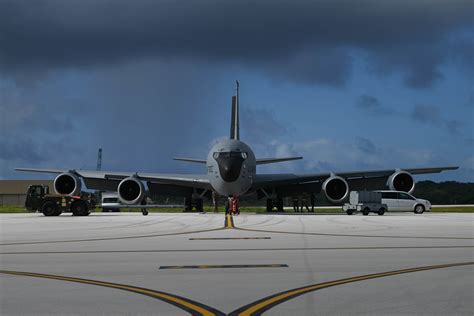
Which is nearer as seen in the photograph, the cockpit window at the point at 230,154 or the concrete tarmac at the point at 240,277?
the concrete tarmac at the point at 240,277

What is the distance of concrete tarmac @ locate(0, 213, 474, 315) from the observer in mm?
6863

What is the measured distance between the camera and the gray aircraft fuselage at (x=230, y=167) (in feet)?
128

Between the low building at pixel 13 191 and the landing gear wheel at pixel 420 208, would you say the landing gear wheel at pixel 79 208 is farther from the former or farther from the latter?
the low building at pixel 13 191

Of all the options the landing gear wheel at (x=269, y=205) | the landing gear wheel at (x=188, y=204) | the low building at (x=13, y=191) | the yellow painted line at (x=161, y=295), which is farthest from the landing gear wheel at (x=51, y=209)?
the low building at (x=13, y=191)

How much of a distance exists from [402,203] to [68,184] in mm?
24571

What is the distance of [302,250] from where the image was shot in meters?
13.3

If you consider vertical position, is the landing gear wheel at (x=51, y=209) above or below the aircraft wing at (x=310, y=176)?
below

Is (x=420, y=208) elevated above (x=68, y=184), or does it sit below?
below

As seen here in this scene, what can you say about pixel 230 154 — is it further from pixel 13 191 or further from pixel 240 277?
pixel 13 191

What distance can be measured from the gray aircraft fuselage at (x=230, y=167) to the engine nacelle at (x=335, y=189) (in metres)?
5.43

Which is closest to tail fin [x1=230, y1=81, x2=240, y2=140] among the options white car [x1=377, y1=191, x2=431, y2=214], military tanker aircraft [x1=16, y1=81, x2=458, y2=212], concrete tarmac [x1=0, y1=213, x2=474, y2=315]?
military tanker aircraft [x1=16, y1=81, x2=458, y2=212]

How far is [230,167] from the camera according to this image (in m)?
38.8

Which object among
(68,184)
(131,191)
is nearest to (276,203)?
A: (131,191)

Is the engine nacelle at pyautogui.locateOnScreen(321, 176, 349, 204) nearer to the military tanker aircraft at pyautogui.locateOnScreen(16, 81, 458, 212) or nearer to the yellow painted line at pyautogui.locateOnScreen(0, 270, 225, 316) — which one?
the military tanker aircraft at pyautogui.locateOnScreen(16, 81, 458, 212)
